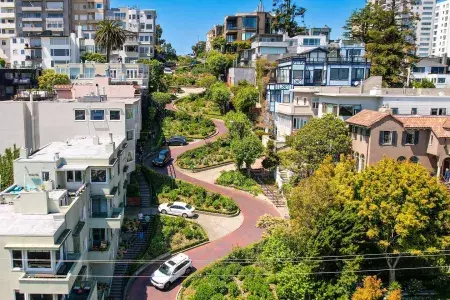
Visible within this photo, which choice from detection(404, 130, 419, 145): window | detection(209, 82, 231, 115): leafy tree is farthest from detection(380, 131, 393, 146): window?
detection(209, 82, 231, 115): leafy tree

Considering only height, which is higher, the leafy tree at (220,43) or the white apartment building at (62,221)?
the leafy tree at (220,43)

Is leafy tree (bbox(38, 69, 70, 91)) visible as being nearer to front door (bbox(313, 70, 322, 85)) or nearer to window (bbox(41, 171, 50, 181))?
front door (bbox(313, 70, 322, 85))

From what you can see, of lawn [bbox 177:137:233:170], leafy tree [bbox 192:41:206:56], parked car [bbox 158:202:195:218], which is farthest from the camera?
leafy tree [bbox 192:41:206:56]

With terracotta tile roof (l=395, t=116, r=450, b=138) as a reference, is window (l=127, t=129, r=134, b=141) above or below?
below

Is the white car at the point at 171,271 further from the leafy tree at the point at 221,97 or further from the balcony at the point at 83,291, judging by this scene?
the leafy tree at the point at 221,97

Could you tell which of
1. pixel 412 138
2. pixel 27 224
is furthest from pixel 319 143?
pixel 27 224

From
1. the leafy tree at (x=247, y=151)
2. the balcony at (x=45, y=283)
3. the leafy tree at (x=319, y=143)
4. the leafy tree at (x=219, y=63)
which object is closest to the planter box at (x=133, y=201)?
the leafy tree at (x=247, y=151)
